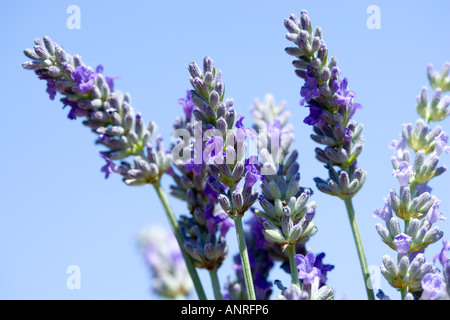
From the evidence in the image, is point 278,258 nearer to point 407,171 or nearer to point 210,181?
point 210,181

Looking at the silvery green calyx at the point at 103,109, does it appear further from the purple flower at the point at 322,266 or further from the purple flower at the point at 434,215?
the purple flower at the point at 434,215

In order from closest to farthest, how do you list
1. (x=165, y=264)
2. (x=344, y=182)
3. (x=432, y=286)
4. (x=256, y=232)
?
(x=432, y=286) < (x=344, y=182) < (x=256, y=232) < (x=165, y=264)

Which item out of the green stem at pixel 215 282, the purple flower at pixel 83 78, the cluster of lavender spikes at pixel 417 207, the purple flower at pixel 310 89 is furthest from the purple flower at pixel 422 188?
the purple flower at pixel 83 78

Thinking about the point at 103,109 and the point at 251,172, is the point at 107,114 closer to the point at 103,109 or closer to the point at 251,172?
the point at 103,109

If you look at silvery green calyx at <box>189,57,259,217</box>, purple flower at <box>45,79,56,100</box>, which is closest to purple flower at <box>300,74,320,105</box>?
silvery green calyx at <box>189,57,259,217</box>

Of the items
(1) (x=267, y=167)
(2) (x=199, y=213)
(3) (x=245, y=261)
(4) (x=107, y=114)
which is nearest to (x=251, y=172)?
(1) (x=267, y=167)

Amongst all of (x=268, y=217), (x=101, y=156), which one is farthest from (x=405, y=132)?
(x=101, y=156)

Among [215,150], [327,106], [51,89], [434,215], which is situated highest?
[51,89]
